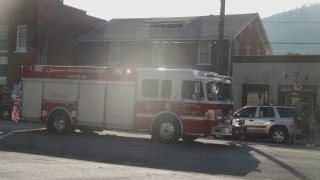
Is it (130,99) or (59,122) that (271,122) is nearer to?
(130,99)

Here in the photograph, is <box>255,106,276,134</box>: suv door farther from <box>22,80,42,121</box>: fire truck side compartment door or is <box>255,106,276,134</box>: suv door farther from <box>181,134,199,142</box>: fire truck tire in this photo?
<box>22,80,42,121</box>: fire truck side compartment door

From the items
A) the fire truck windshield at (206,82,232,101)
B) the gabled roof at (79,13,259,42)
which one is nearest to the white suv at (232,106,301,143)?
the fire truck windshield at (206,82,232,101)

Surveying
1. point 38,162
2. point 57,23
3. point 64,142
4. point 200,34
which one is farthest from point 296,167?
point 57,23

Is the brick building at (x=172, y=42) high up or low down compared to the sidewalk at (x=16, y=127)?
up

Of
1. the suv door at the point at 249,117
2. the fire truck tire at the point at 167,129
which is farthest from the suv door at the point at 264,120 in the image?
the fire truck tire at the point at 167,129

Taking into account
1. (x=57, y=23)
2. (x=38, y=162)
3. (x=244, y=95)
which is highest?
(x=57, y=23)

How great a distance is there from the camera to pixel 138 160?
1500cm

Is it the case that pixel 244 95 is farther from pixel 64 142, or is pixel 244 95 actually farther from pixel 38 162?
pixel 38 162

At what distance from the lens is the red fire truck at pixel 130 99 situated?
63.5 feet

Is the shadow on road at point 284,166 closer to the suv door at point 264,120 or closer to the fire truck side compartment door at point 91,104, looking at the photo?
the suv door at point 264,120

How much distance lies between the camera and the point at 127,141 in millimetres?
19938

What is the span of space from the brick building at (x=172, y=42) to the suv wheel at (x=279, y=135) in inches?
495

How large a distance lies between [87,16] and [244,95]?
1824 centimetres

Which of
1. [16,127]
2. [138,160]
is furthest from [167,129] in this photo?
[16,127]
